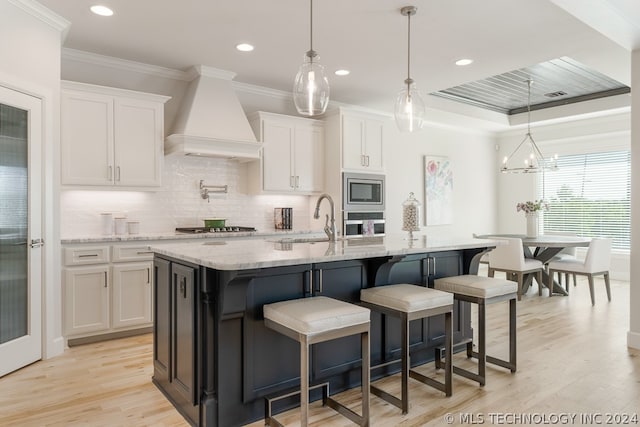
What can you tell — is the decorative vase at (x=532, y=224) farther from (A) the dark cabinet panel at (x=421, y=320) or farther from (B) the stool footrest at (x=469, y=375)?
(B) the stool footrest at (x=469, y=375)

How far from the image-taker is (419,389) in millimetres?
2797

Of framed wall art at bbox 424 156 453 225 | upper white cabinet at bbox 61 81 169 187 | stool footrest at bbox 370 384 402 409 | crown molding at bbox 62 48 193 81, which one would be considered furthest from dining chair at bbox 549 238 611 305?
crown molding at bbox 62 48 193 81

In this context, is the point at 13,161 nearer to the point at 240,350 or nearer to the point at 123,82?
the point at 123,82

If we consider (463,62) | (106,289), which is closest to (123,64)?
(106,289)

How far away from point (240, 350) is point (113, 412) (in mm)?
891

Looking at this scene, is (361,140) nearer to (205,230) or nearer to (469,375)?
(205,230)

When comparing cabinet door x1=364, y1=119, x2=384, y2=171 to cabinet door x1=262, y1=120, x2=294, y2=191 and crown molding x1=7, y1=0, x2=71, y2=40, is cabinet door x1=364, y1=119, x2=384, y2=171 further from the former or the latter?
crown molding x1=7, y1=0, x2=71, y2=40

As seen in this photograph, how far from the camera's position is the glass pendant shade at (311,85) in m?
2.79

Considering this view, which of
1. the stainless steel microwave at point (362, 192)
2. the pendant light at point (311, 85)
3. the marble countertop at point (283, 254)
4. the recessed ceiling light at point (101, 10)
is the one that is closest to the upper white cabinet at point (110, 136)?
the recessed ceiling light at point (101, 10)

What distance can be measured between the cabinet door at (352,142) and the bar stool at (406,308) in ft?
9.71

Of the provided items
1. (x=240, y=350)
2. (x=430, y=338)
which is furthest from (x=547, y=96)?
(x=240, y=350)

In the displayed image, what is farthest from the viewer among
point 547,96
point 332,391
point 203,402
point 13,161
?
point 547,96

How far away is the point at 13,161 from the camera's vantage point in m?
3.18

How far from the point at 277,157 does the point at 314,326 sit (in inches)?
135
